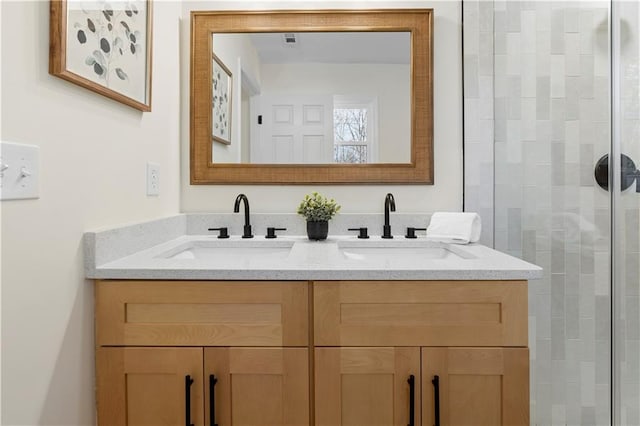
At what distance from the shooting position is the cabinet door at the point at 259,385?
108 centimetres

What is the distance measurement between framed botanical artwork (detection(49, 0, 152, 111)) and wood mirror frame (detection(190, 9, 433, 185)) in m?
0.39

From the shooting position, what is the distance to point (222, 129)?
184 cm

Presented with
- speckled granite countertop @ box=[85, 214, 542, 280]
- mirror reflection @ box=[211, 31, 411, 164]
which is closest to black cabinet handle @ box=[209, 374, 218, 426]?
speckled granite countertop @ box=[85, 214, 542, 280]

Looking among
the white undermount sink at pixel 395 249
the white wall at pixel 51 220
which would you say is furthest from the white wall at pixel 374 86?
the white wall at pixel 51 220

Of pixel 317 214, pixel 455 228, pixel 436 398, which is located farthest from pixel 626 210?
pixel 317 214

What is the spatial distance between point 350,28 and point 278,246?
0.96 metres

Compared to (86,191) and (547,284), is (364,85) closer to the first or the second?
(547,284)

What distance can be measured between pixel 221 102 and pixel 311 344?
3.87ft

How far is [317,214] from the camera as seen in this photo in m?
1.66

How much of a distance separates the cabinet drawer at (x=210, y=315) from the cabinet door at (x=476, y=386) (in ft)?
1.14

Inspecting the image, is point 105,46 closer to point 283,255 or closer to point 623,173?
point 283,255

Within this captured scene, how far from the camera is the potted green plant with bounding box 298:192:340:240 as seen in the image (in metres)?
1.65

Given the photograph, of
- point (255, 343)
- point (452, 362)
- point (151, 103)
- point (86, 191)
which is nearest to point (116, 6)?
point (151, 103)

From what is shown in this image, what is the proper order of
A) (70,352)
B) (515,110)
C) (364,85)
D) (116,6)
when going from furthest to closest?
1. (364,85)
2. (515,110)
3. (116,6)
4. (70,352)
